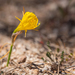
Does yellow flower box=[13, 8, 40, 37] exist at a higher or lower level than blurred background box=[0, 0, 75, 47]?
lower

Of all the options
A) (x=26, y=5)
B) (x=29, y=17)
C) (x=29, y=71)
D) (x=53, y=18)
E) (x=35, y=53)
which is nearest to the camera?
(x=29, y=17)

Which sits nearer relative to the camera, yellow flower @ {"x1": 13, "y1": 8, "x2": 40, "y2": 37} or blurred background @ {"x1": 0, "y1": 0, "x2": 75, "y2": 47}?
yellow flower @ {"x1": 13, "y1": 8, "x2": 40, "y2": 37}

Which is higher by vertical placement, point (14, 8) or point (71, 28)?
point (14, 8)

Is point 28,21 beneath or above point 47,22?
beneath

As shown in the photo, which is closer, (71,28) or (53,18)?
(71,28)

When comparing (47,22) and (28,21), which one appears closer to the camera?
(28,21)

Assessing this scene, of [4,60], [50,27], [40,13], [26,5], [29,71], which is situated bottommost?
[29,71]

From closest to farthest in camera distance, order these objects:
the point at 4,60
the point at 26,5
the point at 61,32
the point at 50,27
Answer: the point at 4,60
the point at 61,32
the point at 50,27
the point at 26,5

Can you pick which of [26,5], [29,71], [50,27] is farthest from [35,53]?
[26,5]

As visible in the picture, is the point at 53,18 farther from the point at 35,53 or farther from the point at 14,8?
the point at 35,53
